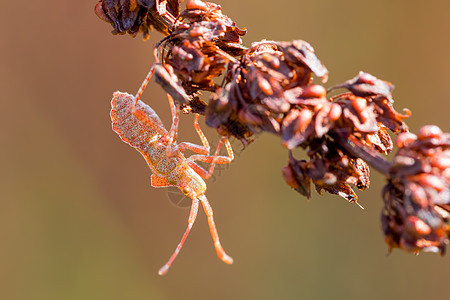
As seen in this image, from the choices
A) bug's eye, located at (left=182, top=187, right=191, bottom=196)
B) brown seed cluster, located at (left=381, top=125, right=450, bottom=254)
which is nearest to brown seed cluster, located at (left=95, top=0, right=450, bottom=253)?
brown seed cluster, located at (left=381, top=125, right=450, bottom=254)

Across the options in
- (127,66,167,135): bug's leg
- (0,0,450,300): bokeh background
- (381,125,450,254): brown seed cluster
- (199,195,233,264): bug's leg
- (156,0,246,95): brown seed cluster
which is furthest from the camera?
(0,0,450,300): bokeh background

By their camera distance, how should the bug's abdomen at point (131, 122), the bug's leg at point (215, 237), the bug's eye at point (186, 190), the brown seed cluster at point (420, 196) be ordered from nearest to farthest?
the brown seed cluster at point (420, 196)
the bug's leg at point (215, 237)
the bug's abdomen at point (131, 122)
the bug's eye at point (186, 190)

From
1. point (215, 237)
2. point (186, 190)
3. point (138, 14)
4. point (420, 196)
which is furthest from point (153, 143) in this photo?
point (420, 196)

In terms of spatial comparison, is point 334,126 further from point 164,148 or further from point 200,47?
point 164,148

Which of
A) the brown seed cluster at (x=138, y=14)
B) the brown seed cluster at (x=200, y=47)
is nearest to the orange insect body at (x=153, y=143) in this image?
the brown seed cluster at (x=138, y=14)

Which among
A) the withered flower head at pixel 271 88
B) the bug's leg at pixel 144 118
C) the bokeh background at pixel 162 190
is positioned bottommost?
the bokeh background at pixel 162 190

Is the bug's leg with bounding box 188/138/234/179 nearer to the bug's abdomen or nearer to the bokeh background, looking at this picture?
the bug's abdomen

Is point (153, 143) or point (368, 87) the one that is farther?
point (153, 143)

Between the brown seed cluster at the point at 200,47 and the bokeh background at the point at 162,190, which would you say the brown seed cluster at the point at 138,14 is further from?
the bokeh background at the point at 162,190
